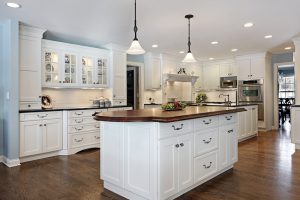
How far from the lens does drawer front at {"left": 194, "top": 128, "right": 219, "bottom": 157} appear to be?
103 inches

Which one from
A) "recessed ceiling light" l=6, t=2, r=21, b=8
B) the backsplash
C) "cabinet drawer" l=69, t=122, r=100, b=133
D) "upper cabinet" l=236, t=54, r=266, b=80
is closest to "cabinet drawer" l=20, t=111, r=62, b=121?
"cabinet drawer" l=69, t=122, r=100, b=133

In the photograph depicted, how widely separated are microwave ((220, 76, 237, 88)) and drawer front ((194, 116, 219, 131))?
4.95m

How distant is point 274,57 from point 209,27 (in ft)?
13.9

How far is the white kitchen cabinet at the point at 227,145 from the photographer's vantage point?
10.0ft

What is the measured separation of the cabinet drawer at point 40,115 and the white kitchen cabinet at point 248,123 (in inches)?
155

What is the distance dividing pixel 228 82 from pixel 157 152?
20.2ft

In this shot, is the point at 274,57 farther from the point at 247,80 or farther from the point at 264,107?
the point at 264,107

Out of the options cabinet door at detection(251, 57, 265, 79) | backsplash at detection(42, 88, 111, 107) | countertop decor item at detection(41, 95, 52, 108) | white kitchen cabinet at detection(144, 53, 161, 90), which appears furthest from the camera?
cabinet door at detection(251, 57, 265, 79)

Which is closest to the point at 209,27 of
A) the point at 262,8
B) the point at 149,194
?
the point at 262,8

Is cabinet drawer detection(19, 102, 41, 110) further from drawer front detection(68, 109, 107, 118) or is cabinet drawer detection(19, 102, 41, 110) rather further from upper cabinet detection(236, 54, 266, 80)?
upper cabinet detection(236, 54, 266, 80)

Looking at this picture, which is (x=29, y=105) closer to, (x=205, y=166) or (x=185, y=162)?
(x=185, y=162)

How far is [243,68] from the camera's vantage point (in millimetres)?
7160

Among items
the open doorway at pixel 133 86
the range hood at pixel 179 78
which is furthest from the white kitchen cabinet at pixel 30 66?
the range hood at pixel 179 78

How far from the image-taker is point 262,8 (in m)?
3.27
